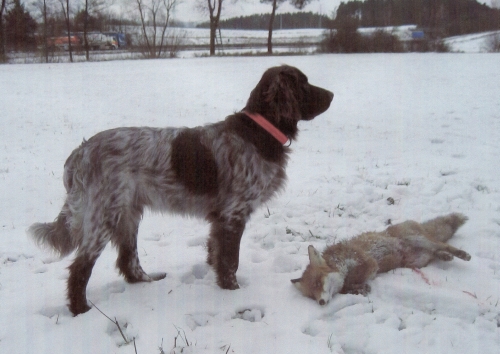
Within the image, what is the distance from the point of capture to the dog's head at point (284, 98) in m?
3.82

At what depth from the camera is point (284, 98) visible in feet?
12.6

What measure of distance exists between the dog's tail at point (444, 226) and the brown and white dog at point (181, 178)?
6.04 ft

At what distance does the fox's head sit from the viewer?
346 centimetres

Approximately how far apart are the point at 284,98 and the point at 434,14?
48965mm

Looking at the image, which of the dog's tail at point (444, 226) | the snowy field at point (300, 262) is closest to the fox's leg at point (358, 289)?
the snowy field at point (300, 262)

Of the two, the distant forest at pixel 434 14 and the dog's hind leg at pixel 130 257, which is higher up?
the distant forest at pixel 434 14

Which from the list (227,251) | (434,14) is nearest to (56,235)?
(227,251)

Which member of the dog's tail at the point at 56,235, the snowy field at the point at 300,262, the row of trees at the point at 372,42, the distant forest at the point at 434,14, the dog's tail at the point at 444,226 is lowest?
the snowy field at the point at 300,262

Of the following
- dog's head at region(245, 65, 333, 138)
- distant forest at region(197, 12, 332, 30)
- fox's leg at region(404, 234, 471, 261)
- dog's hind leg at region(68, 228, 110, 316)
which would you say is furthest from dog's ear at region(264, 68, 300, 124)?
distant forest at region(197, 12, 332, 30)

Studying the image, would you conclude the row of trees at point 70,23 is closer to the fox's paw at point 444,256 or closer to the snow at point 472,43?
the snow at point 472,43

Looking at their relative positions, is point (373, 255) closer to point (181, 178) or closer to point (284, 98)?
point (284, 98)

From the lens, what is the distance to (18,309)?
11.5 feet

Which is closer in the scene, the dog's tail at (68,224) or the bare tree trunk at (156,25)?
the dog's tail at (68,224)

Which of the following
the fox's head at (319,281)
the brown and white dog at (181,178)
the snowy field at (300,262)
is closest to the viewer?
the snowy field at (300,262)
